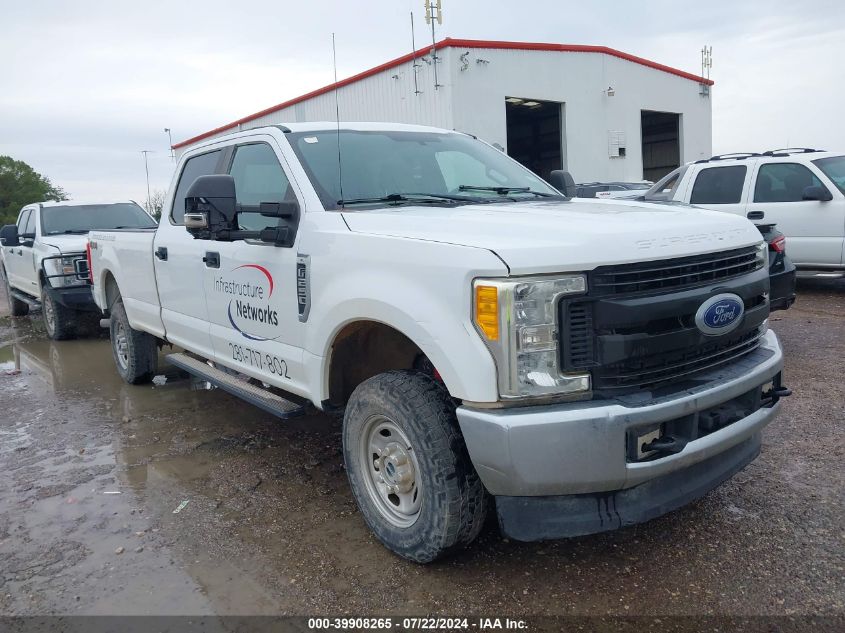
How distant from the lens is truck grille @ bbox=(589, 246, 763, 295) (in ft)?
8.60

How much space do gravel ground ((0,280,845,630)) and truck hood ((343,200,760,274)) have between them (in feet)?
4.35

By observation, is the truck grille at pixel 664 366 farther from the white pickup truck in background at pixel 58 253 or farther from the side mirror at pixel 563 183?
the white pickup truck in background at pixel 58 253

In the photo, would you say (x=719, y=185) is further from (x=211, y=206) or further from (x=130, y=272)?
(x=211, y=206)

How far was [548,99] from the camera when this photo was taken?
794 inches

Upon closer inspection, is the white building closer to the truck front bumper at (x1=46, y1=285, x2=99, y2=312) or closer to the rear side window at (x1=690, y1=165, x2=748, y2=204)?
the rear side window at (x1=690, y1=165, x2=748, y2=204)

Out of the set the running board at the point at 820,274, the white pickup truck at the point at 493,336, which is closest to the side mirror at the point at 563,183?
A: the white pickup truck at the point at 493,336

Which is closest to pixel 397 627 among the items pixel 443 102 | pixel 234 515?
pixel 234 515

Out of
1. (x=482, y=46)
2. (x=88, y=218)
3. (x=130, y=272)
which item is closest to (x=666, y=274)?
(x=130, y=272)

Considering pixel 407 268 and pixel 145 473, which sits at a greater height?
pixel 407 268

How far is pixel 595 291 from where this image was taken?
8.57 feet

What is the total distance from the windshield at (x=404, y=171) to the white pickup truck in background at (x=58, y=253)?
6309mm

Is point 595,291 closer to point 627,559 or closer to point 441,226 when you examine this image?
point 441,226

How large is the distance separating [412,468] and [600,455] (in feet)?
2.85

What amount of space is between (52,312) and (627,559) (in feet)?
28.1
